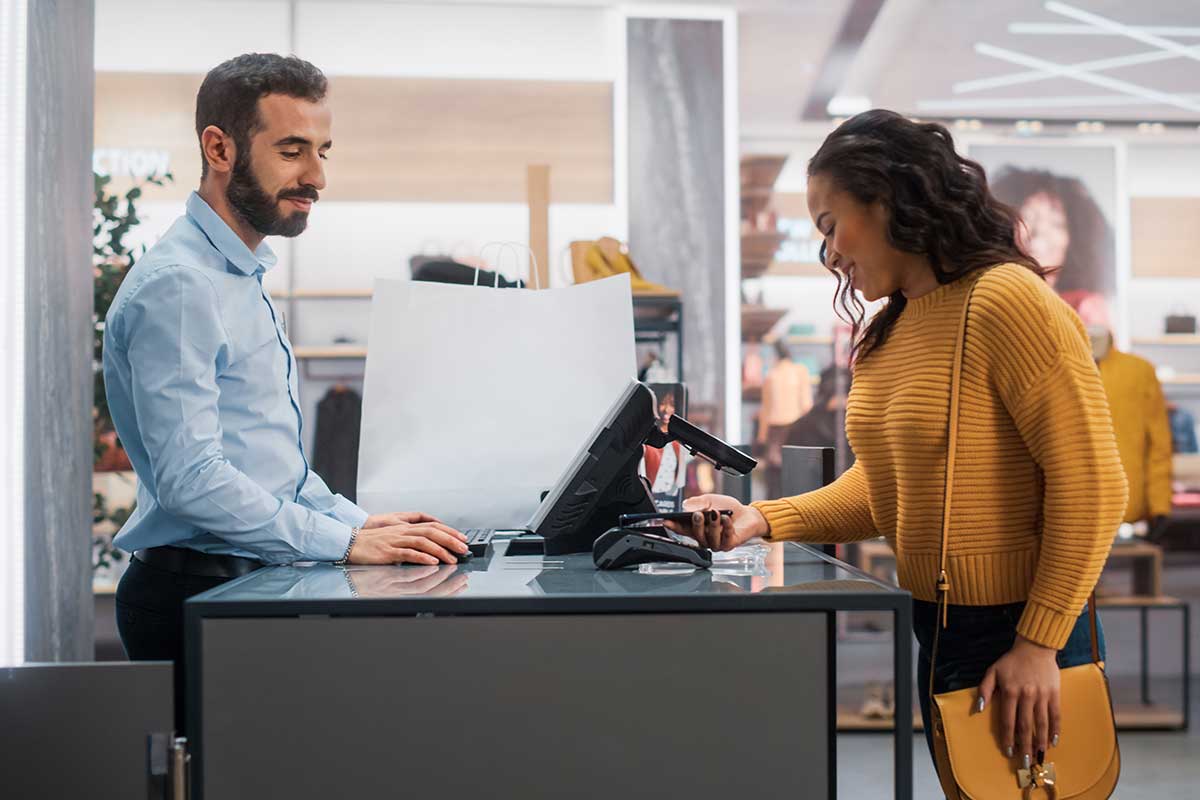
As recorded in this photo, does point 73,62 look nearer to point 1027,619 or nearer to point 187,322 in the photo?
point 187,322

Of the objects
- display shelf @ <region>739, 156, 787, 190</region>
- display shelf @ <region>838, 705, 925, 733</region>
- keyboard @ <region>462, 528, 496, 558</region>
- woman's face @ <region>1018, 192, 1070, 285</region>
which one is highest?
display shelf @ <region>739, 156, 787, 190</region>

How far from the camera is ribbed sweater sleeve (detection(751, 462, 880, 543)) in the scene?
1587 mm

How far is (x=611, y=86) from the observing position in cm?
510

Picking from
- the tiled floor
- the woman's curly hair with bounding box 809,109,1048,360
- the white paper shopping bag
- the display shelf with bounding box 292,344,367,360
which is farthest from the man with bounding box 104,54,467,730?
the display shelf with bounding box 292,344,367,360

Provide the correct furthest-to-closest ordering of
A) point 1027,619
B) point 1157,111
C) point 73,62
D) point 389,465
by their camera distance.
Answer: point 1157,111, point 73,62, point 389,465, point 1027,619

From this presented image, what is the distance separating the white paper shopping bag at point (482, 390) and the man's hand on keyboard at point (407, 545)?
0.25 m

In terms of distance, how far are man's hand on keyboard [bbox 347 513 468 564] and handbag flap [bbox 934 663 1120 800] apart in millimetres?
649

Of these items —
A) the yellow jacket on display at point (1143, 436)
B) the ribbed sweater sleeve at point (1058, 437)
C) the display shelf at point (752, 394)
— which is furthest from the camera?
the display shelf at point (752, 394)

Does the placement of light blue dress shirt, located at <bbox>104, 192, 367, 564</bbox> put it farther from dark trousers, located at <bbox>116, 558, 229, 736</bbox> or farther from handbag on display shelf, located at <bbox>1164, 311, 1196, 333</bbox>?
handbag on display shelf, located at <bbox>1164, 311, 1196, 333</bbox>

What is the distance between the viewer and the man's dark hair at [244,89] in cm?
150

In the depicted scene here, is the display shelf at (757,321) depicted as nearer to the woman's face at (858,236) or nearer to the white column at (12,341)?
the white column at (12,341)

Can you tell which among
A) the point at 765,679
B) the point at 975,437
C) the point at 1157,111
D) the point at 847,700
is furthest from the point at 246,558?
the point at 1157,111

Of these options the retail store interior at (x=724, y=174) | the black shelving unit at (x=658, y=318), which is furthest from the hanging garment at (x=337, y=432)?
the black shelving unit at (x=658, y=318)

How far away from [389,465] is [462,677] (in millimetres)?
660
